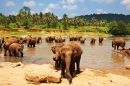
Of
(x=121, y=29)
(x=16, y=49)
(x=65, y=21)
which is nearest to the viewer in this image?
(x=16, y=49)

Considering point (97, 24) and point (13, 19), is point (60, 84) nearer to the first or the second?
point (13, 19)

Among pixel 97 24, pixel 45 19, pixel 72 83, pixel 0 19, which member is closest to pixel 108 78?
pixel 72 83

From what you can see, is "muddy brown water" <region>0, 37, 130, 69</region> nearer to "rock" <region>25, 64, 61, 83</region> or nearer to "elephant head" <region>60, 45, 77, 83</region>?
"elephant head" <region>60, 45, 77, 83</region>

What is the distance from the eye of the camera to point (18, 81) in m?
10.7

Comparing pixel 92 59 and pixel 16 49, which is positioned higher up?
pixel 16 49

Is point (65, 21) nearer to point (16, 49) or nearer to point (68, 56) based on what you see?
point (16, 49)

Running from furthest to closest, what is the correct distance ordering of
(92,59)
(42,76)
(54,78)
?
(92,59)
(54,78)
(42,76)

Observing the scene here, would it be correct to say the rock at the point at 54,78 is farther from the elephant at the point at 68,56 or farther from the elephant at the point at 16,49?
the elephant at the point at 16,49

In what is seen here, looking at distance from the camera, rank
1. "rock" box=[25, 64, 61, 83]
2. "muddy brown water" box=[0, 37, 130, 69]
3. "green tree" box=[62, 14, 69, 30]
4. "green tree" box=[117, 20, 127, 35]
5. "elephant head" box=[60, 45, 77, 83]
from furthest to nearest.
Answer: "green tree" box=[62, 14, 69, 30] → "green tree" box=[117, 20, 127, 35] → "muddy brown water" box=[0, 37, 130, 69] → "elephant head" box=[60, 45, 77, 83] → "rock" box=[25, 64, 61, 83]

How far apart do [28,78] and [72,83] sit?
2175 mm

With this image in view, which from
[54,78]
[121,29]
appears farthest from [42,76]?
[121,29]

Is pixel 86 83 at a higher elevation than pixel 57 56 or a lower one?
lower

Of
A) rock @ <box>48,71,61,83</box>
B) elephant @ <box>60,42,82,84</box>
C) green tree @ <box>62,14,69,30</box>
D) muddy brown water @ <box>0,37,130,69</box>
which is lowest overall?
muddy brown water @ <box>0,37,130,69</box>

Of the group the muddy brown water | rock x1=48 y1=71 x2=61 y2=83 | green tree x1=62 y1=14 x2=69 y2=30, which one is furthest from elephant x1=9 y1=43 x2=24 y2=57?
green tree x1=62 y1=14 x2=69 y2=30
